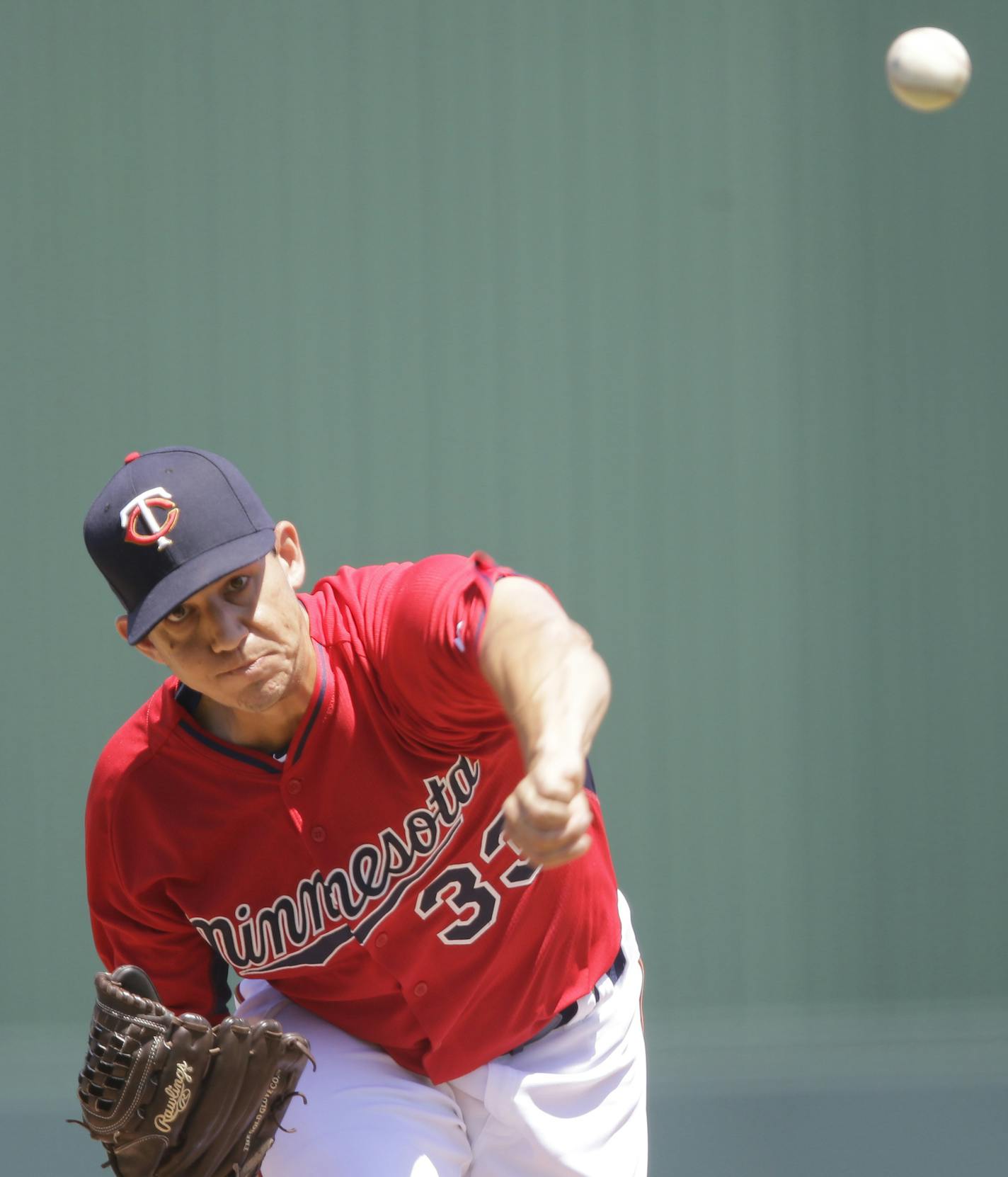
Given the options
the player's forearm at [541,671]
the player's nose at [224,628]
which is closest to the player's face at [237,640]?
the player's nose at [224,628]

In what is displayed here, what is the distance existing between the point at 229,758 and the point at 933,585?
9.86ft

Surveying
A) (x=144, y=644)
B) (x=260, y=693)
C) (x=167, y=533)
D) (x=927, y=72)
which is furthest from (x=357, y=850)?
(x=927, y=72)

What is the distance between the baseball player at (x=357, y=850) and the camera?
183 centimetres

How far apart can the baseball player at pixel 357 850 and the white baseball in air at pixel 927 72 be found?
153 centimetres

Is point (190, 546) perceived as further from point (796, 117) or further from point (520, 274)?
point (796, 117)

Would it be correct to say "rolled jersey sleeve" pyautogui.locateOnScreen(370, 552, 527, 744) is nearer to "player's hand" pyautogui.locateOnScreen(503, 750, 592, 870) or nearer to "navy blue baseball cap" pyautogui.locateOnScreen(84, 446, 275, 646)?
"navy blue baseball cap" pyautogui.locateOnScreen(84, 446, 275, 646)

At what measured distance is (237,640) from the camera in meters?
Result: 1.84

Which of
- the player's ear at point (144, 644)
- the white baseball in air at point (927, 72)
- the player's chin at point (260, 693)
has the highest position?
the white baseball in air at point (927, 72)

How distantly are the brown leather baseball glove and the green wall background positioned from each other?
7.96 feet

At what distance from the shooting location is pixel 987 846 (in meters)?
4.51

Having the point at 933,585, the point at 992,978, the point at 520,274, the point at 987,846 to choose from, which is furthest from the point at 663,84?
the point at 992,978

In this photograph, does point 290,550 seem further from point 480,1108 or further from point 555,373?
point 555,373

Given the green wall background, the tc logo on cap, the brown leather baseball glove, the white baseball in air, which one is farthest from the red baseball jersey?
the green wall background

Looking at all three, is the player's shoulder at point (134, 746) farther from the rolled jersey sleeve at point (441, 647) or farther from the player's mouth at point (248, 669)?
the rolled jersey sleeve at point (441, 647)
